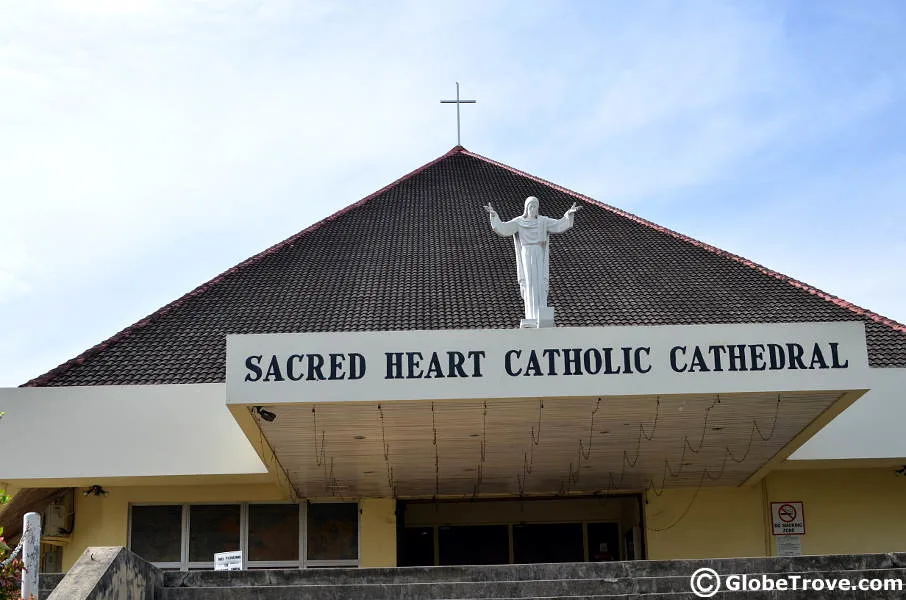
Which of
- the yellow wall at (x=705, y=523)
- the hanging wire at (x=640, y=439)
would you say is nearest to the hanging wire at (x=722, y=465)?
the yellow wall at (x=705, y=523)

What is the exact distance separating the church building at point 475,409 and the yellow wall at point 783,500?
29mm

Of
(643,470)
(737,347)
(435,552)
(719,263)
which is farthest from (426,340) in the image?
Result: (435,552)

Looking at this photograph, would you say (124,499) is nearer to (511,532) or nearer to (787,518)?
(511,532)

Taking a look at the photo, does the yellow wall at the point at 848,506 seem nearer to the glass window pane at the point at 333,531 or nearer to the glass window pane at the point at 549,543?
the glass window pane at the point at 549,543

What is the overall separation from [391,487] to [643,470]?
3256 millimetres

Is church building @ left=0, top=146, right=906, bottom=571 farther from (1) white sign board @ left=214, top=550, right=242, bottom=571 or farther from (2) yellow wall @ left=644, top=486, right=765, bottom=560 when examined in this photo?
(1) white sign board @ left=214, top=550, right=242, bottom=571

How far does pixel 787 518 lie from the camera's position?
1484 cm

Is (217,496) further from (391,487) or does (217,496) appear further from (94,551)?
(94,551)

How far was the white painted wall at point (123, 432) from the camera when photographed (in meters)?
13.9

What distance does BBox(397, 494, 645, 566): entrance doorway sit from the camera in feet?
62.0

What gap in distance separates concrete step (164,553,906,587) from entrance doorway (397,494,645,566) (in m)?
9.99

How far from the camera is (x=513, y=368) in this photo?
436 inches

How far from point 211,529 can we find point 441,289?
4.78 meters

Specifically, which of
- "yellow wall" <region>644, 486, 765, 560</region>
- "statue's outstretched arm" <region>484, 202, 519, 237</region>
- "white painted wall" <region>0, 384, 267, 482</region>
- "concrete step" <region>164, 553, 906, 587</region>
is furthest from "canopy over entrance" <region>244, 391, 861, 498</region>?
"concrete step" <region>164, 553, 906, 587</region>
